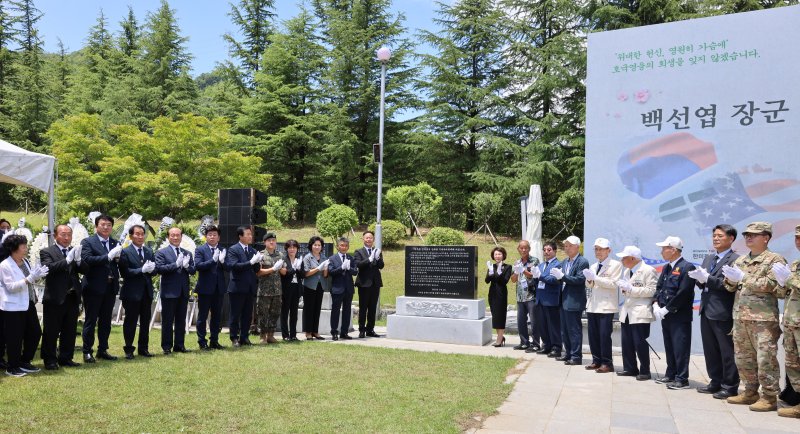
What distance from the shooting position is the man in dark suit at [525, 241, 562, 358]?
24.8 feet

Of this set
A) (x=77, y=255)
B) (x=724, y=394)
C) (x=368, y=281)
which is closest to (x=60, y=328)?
(x=77, y=255)

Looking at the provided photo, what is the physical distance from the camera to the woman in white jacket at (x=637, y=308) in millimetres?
6348

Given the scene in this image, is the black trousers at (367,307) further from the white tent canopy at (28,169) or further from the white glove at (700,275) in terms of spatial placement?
the white glove at (700,275)

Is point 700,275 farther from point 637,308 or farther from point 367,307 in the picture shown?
point 367,307

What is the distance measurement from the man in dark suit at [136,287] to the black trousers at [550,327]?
5339 mm

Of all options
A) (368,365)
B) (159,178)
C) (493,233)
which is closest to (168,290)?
(368,365)

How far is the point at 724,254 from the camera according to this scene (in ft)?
18.8

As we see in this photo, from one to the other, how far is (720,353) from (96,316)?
276 inches

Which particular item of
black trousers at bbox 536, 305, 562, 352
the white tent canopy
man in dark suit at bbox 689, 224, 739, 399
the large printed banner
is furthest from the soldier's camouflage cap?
the white tent canopy

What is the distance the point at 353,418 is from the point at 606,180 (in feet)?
20.1

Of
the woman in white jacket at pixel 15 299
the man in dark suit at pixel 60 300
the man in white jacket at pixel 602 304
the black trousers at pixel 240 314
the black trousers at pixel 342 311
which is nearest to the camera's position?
the woman in white jacket at pixel 15 299

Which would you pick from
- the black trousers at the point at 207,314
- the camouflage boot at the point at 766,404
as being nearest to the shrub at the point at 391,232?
the black trousers at the point at 207,314

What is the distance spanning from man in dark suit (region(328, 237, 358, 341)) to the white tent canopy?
401 centimetres

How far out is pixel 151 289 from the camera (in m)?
6.77
